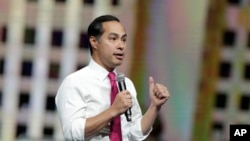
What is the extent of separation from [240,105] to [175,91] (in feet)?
1.65

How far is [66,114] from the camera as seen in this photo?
1.19 meters

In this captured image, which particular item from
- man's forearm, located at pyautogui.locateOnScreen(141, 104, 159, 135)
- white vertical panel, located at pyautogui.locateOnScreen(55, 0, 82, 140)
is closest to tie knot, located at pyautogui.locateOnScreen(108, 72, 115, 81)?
man's forearm, located at pyautogui.locateOnScreen(141, 104, 159, 135)

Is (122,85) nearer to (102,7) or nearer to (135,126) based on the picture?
(135,126)

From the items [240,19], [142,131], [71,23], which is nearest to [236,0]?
[240,19]

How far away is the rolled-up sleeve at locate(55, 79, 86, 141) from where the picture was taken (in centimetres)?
116

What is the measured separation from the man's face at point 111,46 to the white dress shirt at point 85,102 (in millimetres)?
20

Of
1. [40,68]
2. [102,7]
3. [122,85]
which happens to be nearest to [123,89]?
[122,85]

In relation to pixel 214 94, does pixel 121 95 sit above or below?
above

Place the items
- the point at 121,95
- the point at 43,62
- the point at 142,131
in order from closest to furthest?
the point at 121,95 < the point at 142,131 < the point at 43,62

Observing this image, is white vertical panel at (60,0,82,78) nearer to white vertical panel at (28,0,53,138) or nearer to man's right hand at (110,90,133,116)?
white vertical panel at (28,0,53,138)

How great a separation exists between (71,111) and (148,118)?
0.20 m

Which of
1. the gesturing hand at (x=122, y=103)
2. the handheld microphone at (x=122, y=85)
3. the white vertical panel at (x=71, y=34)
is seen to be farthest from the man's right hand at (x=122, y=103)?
the white vertical panel at (x=71, y=34)

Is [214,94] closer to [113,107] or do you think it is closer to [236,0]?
[236,0]

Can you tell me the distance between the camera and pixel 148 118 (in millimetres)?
1282
